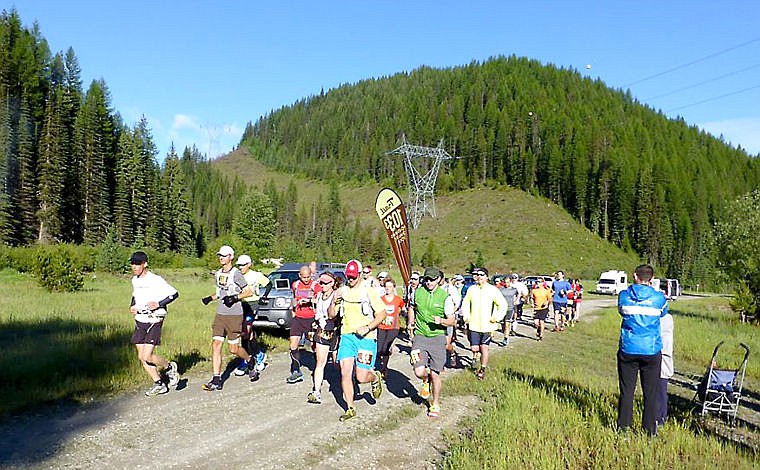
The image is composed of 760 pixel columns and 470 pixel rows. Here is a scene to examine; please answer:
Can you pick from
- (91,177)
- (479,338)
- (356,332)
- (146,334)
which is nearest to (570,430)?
(356,332)

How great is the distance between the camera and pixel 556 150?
115 m

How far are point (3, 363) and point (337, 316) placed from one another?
19.2 ft

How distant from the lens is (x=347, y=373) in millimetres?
7539

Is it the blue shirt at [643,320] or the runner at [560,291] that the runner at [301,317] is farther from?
the runner at [560,291]

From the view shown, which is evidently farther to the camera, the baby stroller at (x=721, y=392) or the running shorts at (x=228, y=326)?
the running shorts at (x=228, y=326)

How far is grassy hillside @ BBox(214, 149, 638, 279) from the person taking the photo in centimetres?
7969

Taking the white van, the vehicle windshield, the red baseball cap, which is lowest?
the white van

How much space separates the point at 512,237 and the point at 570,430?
82214mm

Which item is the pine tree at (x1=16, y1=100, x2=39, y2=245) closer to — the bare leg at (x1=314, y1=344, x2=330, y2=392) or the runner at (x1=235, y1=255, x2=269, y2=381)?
the runner at (x1=235, y1=255, x2=269, y2=381)

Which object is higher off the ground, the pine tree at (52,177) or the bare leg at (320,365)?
the pine tree at (52,177)

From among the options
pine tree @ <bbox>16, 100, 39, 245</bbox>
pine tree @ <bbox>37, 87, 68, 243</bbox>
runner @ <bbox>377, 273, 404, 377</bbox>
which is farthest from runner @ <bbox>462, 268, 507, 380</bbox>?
pine tree @ <bbox>37, 87, 68, 243</bbox>

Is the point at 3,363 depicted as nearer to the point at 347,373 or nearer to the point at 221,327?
the point at 221,327

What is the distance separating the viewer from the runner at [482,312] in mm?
11117

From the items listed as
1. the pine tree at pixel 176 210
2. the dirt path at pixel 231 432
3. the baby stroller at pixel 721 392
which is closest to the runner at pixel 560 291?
the baby stroller at pixel 721 392
